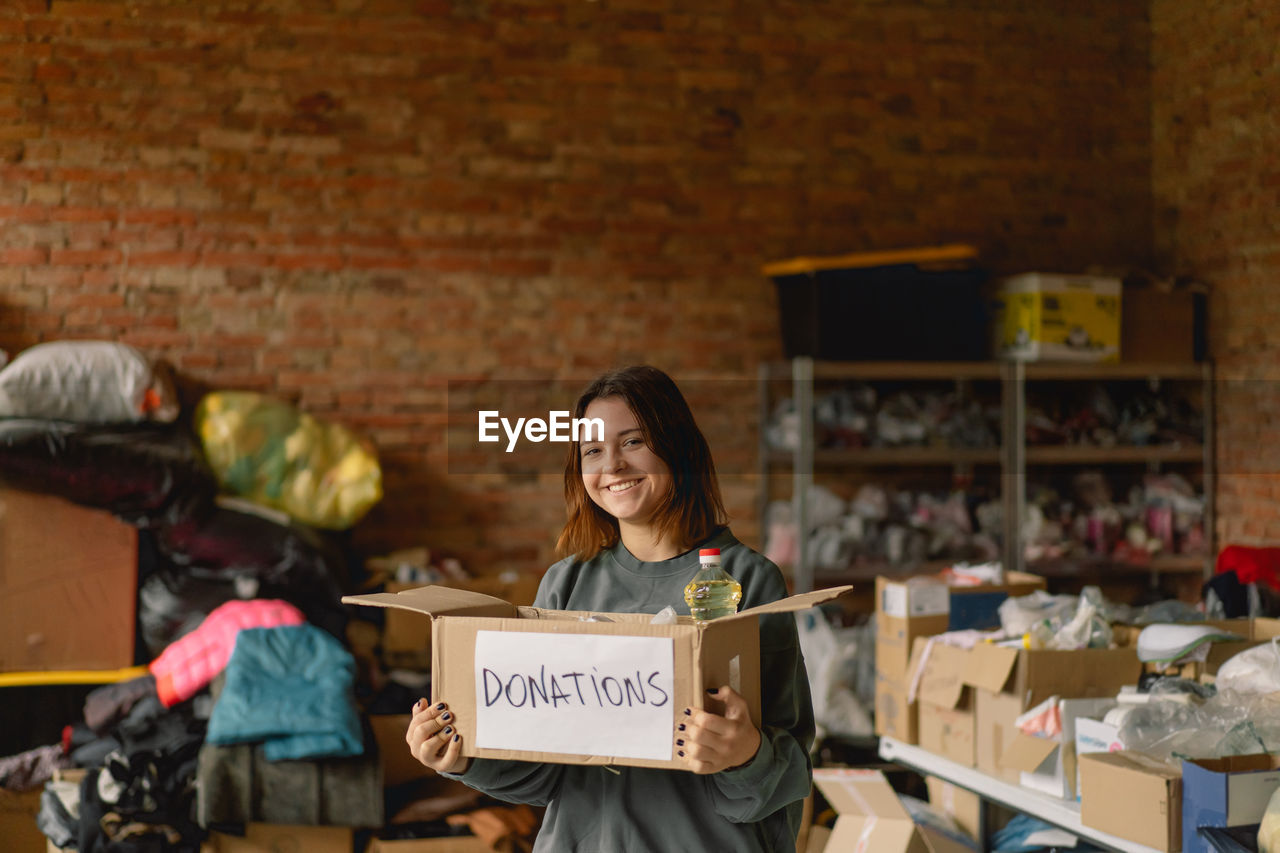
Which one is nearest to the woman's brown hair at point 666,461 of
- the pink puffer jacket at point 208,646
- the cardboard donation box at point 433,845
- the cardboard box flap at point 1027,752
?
the cardboard box flap at point 1027,752

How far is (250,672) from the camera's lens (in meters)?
2.97

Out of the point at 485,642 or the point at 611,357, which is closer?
the point at 485,642

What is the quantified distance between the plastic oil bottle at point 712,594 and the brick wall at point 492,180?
2.90 metres

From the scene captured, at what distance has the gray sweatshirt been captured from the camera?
1227 millimetres

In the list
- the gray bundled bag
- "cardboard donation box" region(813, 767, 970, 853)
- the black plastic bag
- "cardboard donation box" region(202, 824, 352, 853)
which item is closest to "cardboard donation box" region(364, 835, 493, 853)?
"cardboard donation box" region(202, 824, 352, 853)

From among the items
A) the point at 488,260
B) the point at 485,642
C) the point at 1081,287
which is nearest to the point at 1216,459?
the point at 1081,287

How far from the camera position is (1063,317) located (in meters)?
4.06

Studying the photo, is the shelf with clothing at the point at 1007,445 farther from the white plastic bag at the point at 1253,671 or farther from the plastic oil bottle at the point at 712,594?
the plastic oil bottle at the point at 712,594

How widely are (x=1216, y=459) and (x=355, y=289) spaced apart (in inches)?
134

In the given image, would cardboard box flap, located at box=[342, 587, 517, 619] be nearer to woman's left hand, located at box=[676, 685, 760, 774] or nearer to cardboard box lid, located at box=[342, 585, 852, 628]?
cardboard box lid, located at box=[342, 585, 852, 628]

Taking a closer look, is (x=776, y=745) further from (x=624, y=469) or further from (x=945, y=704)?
(x=945, y=704)

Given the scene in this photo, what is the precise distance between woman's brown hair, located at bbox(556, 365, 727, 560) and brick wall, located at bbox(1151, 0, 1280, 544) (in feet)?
11.3

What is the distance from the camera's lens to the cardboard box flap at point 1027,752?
234cm

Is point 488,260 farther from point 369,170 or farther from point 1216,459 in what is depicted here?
point 1216,459
